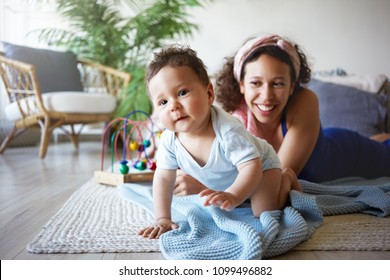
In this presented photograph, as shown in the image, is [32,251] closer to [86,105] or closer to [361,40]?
[361,40]

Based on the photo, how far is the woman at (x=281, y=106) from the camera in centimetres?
86

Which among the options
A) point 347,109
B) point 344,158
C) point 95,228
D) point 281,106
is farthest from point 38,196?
point 347,109

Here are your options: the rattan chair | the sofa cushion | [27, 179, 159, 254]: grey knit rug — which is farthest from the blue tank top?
the rattan chair

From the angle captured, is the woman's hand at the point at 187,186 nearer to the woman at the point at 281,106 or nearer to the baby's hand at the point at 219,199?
the woman at the point at 281,106

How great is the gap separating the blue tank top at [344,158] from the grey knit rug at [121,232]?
10.9 inches

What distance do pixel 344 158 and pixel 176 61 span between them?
63 cm

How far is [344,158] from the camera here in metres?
1.09

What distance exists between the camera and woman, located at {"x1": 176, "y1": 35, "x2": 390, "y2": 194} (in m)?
0.86

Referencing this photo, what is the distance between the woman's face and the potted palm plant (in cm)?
53

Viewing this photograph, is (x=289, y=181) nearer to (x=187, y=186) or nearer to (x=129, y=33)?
(x=187, y=186)

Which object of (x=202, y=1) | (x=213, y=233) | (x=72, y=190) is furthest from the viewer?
(x=202, y=1)

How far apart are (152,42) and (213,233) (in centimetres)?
148
